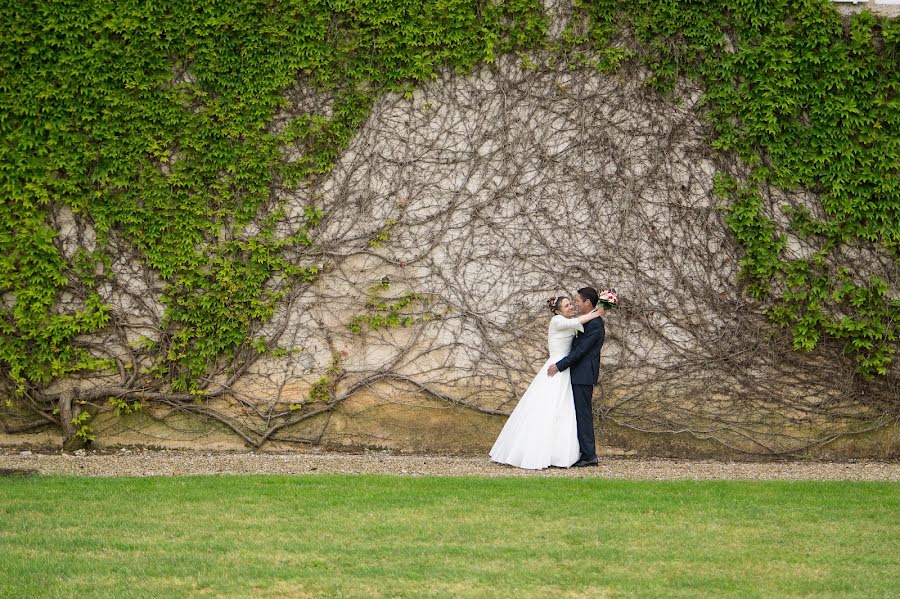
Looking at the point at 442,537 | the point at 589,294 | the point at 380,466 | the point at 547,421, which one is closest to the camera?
the point at 442,537

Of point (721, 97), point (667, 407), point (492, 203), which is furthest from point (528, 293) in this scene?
point (721, 97)

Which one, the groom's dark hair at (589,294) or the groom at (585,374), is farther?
the groom's dark hair at (589,294)

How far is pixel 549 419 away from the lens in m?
8.55

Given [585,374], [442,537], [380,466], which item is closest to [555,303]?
[585,374]

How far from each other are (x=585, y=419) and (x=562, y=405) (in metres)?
0.23

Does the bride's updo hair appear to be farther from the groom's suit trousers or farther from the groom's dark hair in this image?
the groom's suit trousers

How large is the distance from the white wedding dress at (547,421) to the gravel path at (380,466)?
145 mm

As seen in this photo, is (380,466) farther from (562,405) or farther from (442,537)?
(442,537)

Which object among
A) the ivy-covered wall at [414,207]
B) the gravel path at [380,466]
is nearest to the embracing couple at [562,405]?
the gravel path at [380,466]

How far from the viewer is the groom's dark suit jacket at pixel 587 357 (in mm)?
8570

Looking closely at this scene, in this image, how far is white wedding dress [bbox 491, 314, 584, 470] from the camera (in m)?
8.52

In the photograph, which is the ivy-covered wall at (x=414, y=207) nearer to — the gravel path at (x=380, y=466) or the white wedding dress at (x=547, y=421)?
the gravel path at (x=380, y=466)

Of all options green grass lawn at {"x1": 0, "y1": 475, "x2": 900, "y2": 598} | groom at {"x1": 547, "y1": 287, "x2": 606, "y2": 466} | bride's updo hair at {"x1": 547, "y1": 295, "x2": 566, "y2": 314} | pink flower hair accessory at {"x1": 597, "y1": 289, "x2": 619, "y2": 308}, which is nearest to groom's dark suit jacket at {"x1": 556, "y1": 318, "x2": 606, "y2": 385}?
groom at {"x1": 547, "y1": 287, "x2": 606, "y2": 466}

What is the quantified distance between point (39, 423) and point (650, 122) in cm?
631
